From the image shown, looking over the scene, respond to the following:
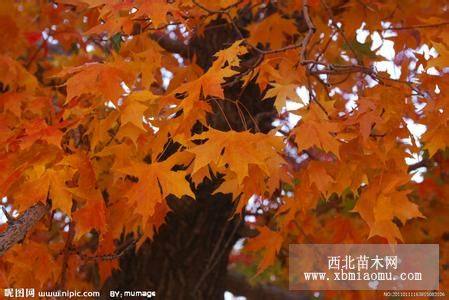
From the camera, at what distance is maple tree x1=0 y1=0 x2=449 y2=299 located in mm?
2059

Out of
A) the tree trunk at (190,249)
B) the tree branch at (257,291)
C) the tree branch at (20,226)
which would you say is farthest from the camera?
the tree branch at (257,291)

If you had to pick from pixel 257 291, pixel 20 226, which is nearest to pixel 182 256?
pixel 257 291

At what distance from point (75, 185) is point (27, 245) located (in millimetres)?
496

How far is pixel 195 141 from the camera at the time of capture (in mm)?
2717

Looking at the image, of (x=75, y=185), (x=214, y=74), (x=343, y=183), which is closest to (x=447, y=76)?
(x=343, y=183)

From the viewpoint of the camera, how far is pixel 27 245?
2561mm

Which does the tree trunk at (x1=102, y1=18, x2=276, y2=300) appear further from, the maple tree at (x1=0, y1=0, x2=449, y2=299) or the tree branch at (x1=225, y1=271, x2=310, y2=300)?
the tree branch at (x1=225, y1=271, x2=310, y2=300)

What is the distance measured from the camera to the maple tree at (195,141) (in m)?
2.06

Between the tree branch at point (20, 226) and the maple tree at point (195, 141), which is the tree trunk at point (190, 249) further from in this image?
the tree branch at point (20, 226)

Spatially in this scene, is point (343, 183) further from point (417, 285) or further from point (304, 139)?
point (417, 285)

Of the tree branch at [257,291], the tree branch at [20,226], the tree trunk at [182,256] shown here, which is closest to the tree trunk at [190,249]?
the tree trunk at [182,256]

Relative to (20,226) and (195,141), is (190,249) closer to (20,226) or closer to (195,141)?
(195,141)

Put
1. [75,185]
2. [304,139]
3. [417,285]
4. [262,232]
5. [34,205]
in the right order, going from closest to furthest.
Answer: [304,139]
[34,205]
[75,185]
[262,232]
[417,285]

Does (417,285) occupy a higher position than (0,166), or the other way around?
(0,166)
